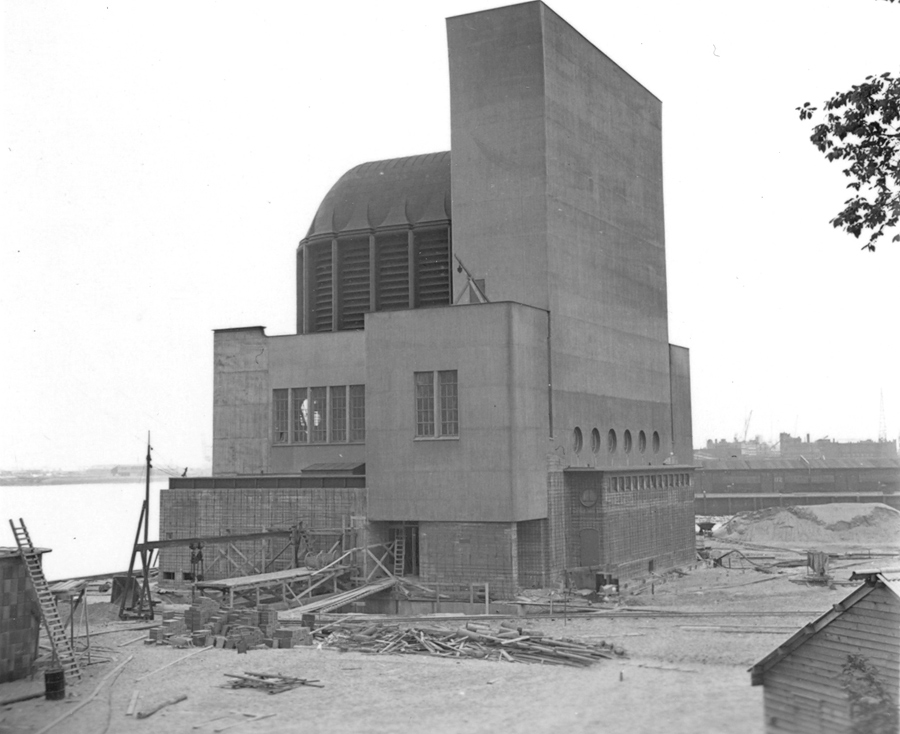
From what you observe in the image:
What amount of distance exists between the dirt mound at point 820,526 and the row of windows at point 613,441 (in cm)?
2309

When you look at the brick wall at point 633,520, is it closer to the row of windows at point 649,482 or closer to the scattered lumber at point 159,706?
the row of windows at point 649,482

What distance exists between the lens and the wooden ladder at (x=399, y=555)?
137 ft

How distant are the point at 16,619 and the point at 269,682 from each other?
702 cm

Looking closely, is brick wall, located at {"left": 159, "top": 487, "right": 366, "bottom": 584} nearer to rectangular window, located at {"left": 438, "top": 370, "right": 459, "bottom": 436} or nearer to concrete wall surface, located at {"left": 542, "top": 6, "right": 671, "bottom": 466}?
rectangular window, located at {"left": 438, "top": 370, "right": 459, "bottom": 436}

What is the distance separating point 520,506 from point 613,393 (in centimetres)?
1066

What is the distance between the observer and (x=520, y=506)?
39469 millimetres

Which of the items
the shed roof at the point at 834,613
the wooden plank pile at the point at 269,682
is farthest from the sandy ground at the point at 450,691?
the shed roof at the point at 834,613

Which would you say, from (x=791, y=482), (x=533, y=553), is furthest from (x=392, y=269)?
(x=791, y=482)

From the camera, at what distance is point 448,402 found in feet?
133

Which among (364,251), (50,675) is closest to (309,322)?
(364,251)

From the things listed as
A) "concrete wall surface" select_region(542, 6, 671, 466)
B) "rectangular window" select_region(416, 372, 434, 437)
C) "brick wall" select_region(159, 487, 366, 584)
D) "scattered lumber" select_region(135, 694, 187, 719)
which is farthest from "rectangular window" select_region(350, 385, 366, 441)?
"scattered lumber" select_region(135, 694, 187, 719)

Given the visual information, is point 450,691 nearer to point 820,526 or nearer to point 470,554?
point 470,554

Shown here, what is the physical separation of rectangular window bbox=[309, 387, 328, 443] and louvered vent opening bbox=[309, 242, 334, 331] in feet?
20.8

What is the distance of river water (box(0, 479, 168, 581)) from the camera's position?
94.6m
